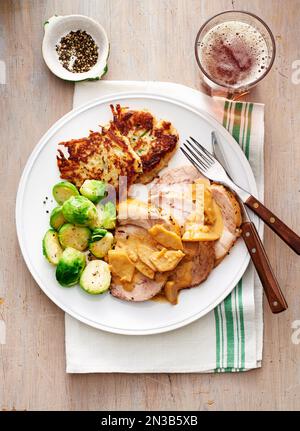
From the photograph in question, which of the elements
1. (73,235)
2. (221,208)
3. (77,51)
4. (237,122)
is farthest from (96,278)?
(77,51)

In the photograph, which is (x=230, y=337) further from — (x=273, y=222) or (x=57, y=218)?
(x=57, y=218)

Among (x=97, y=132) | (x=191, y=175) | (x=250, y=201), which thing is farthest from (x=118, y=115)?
(x=250, y=201)

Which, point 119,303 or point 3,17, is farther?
point 3,17

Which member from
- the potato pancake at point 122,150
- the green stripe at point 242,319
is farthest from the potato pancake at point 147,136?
the green stripe at point 242,319

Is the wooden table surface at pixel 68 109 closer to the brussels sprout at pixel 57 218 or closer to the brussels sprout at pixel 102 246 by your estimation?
the brussels sprout at pixel 57 218

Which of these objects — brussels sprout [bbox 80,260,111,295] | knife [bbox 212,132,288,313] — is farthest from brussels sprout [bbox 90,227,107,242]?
knife [bbox 212,132,288,313]
